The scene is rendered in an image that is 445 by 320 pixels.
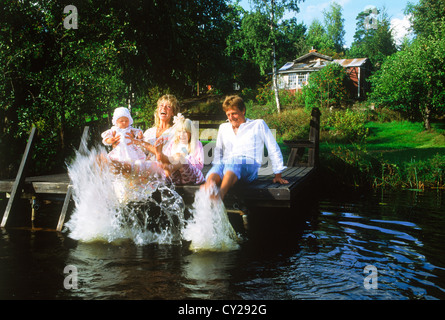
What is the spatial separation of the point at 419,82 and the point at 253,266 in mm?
25793

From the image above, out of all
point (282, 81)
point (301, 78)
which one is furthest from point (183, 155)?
point (301, 78)

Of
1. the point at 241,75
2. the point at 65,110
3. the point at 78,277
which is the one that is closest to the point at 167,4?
the point at 65,110

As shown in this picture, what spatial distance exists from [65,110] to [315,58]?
1557 inches

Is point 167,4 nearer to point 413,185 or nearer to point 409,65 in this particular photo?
point 413,185

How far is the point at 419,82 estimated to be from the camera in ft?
86.7

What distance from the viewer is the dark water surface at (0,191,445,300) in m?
3.96

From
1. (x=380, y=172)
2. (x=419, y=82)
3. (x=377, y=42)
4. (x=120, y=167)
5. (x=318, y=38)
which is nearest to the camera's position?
(x=120, y=167)

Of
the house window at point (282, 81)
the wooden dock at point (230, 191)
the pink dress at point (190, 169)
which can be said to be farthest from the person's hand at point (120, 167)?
the house window at point (282, 81)

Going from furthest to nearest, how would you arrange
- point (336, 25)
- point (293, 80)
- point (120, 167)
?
point (336, 25)
point (293, 80)
point (120, 167)

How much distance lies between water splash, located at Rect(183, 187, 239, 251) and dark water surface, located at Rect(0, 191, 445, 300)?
19 centimetres

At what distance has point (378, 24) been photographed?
202 ft

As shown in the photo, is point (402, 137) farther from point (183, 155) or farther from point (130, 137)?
point (130, 137)

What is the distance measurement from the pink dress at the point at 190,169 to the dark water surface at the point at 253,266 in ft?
3.05

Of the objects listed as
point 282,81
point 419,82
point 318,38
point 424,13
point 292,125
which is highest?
point 318,38
